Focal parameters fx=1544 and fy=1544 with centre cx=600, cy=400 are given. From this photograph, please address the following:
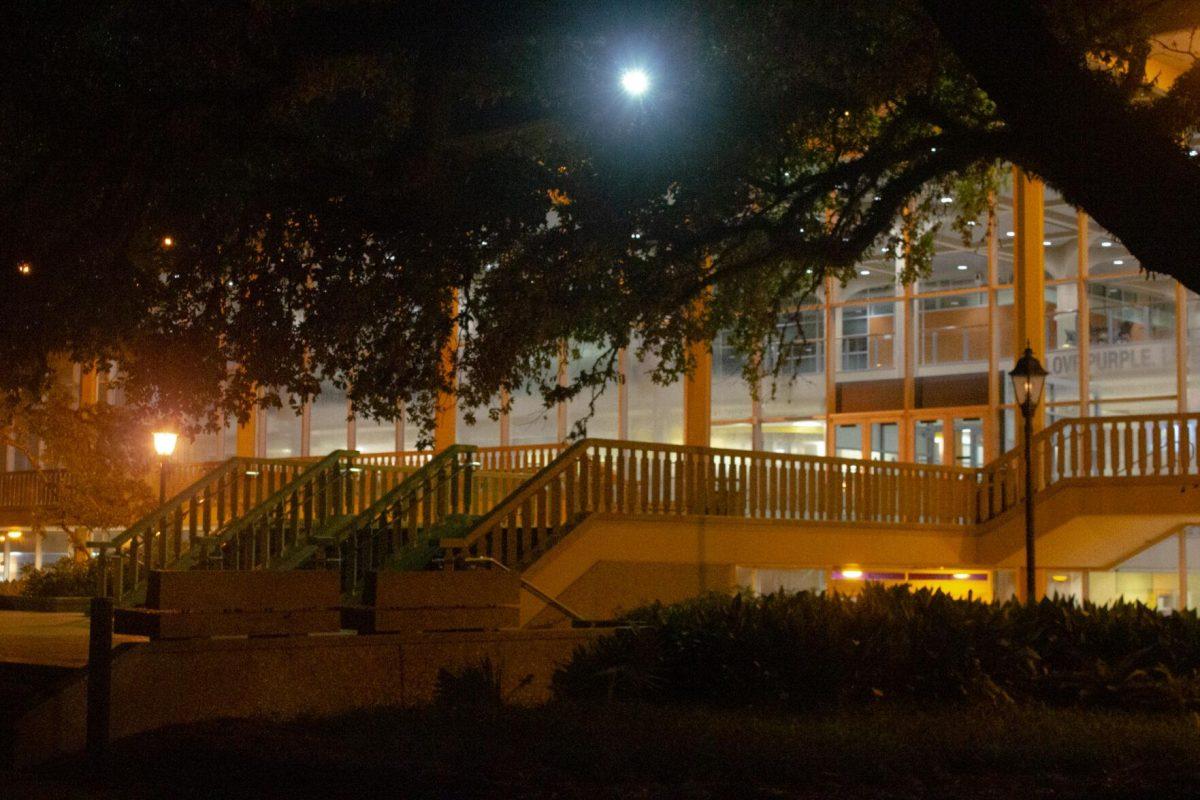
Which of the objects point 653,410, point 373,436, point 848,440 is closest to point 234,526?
point 653,410

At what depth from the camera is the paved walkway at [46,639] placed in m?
12.8

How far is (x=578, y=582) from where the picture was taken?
17734 mm

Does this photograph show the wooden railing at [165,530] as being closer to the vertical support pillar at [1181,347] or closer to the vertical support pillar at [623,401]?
the vertical support pillar at [623,401]

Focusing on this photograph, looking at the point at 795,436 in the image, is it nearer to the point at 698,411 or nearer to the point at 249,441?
the point at 698,411

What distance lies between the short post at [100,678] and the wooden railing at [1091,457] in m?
13.5

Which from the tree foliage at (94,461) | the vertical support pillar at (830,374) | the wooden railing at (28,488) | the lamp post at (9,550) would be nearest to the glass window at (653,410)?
the vertical support pillar at (830,374)

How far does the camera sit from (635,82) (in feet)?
46.9

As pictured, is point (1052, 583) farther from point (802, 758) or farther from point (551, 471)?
point (802, 758)

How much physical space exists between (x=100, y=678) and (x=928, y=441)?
1839 cm

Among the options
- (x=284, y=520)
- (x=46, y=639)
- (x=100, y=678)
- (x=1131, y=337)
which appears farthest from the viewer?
(x=1131, y=337)

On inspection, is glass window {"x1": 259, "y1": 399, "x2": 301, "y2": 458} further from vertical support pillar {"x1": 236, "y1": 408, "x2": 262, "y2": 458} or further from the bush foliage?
the bush foliage

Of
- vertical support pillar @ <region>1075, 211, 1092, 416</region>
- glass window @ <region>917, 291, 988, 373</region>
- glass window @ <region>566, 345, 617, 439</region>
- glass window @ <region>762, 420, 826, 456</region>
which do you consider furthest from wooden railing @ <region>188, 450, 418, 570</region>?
vertical support pillar @ <region>1075, 211, 1092, 416</region>

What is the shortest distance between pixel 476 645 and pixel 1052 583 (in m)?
12.9

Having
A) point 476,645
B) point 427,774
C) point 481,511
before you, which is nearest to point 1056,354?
point 481,511
